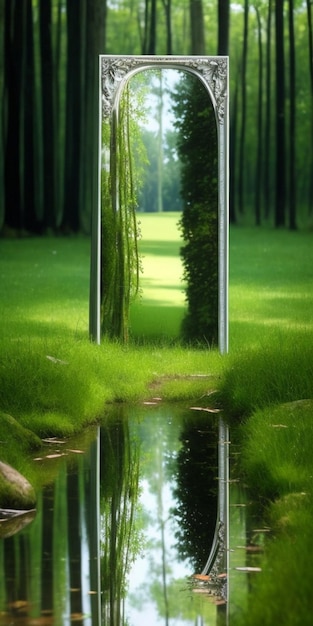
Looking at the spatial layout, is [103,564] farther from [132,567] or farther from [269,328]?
[269,328]

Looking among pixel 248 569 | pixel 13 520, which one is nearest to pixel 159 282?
pixel 13 520

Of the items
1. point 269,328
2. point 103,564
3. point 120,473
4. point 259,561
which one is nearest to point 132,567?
point 103,564

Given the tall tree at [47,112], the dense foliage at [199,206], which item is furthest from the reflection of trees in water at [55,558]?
the tall tree at [47,112]

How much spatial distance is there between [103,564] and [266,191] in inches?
350

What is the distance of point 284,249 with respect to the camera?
43.8 ft

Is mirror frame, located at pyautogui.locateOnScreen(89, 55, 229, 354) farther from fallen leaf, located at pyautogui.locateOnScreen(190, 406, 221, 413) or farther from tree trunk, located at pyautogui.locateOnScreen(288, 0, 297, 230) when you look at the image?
tree trunk, located at pyautogui.locateOnScreen(288, 0, 297, 230)

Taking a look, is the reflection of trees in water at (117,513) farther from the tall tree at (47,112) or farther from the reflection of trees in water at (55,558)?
the tall tree at (47,112)

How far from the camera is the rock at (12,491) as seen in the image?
5473 mm

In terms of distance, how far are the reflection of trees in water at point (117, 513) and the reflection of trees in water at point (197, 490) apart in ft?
0.64

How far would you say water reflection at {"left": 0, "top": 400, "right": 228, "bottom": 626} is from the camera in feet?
13.9

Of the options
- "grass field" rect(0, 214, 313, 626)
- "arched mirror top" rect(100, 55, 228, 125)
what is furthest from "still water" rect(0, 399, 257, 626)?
"arched mirror top" rect(100, 55, 228, 125)

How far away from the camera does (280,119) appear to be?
43.5ft

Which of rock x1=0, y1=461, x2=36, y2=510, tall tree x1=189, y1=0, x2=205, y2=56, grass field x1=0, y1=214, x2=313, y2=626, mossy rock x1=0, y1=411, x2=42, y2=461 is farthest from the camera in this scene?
tall tree x1=189, y1=0, x2=205, y2=56

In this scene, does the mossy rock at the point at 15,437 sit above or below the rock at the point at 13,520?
above
